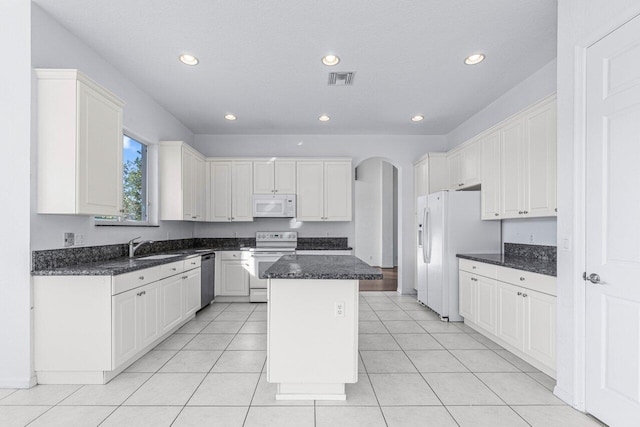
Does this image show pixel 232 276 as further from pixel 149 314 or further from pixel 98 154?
pixel 98 154

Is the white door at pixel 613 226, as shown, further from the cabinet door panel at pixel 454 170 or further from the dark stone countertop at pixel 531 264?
the cabinet door panel at pixel 454 170

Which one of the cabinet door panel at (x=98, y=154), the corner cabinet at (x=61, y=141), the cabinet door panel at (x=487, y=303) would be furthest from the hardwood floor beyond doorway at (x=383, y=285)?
the corner cabinet at (x=61, y=141)

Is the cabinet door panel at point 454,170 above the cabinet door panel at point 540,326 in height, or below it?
above

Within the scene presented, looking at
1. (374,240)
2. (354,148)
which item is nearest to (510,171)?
(354,148)

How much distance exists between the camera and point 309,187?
5.50 metres

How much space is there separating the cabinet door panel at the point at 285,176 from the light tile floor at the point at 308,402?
104 inches

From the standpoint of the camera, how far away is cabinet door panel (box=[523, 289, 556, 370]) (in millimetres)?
2582

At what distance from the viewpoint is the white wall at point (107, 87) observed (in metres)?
2.47

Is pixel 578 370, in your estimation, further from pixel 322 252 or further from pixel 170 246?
pixel 170 246

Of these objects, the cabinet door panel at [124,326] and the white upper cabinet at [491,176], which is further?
the white upper cabinet at [491,176]

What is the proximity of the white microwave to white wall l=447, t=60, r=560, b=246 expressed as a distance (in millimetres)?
3058

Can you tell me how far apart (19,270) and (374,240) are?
7.60 meters

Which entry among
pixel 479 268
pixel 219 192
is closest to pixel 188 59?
pixel 219 192

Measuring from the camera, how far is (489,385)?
2.54 m
